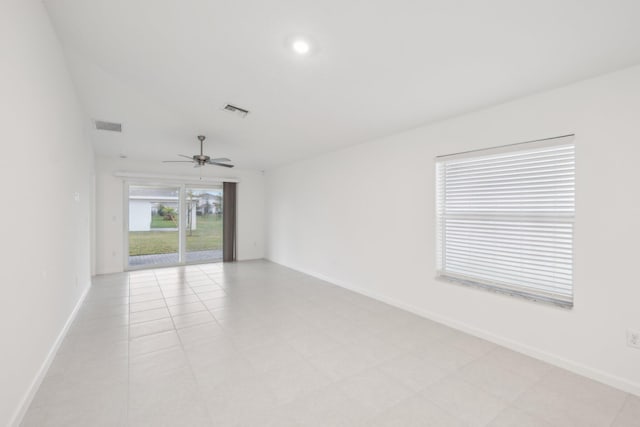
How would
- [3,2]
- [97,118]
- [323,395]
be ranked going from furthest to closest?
1. [97,118]
2. [323,395]
3. [3,2]

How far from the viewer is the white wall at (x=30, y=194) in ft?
4.58

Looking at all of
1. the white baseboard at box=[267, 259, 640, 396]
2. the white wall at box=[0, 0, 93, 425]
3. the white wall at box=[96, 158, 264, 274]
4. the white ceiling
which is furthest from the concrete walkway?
the white baseboard at box=[267, 259, 640, 396]

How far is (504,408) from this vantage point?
6.08ft

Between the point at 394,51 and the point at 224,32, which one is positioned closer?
the point at 224,32

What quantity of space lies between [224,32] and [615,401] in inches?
146

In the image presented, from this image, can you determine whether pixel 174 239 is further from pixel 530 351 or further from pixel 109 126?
pixel 530 351

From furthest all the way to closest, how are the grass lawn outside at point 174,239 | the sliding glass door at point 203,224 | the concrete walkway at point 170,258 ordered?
the sliding glass door at point 203,224
the concrete walkway at point 170,258
the grass lawn outside at point 174,239

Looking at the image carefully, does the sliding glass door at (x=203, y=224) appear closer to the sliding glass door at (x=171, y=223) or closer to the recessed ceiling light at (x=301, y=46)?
the sliding glass door at (x=171, y=223)

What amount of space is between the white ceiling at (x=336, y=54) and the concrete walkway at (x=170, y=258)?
4.19 metres

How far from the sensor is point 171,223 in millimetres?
6586

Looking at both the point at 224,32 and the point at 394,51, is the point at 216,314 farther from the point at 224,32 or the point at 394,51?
the point at 394,51

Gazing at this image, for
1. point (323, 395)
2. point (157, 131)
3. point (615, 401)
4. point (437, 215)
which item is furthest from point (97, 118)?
point (615, 401)

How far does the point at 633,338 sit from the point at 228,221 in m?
6.93

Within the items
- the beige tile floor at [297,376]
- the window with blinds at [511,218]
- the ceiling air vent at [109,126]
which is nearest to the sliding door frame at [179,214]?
the ceiling air vent at [109,126]
